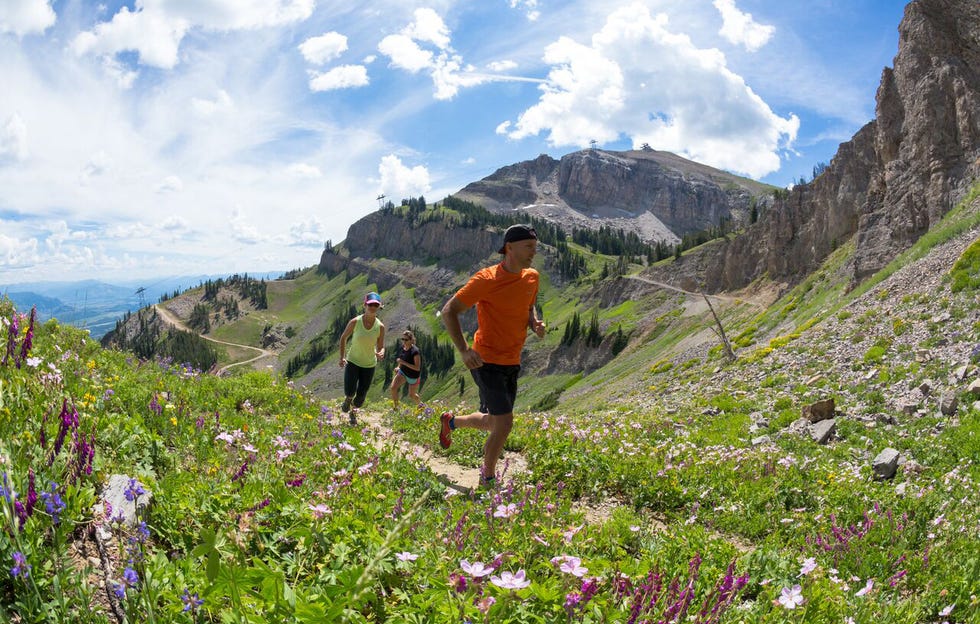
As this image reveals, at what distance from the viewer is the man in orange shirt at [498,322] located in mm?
6922

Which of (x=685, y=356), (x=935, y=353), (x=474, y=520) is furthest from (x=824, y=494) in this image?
(x=685, y=356)

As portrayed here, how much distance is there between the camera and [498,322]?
7.03 m

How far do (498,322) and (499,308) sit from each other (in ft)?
0.60

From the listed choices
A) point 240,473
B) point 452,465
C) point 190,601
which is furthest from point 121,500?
point 452,465

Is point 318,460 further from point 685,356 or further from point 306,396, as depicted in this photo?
point 685,356

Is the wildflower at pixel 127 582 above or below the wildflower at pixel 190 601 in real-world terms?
above

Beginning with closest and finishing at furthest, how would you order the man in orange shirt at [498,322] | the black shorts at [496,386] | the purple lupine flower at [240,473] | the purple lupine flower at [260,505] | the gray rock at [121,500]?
1. the gray rock at [121,500]
2. the purple lupine flower at [260,505]
3. the purple lupine flower at [240,473]
4. the man in orange shirt at [498,322]
5. the black shorts at [496,386]

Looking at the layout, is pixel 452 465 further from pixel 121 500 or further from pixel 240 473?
pixel 121 500

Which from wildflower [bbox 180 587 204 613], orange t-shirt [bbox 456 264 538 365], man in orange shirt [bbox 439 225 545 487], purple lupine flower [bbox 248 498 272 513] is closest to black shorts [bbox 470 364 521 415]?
man in orange shirt [bbox 439 225 545 487]

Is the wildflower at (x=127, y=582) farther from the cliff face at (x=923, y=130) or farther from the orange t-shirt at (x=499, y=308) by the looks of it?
the cliff face at (x=923, y=130)

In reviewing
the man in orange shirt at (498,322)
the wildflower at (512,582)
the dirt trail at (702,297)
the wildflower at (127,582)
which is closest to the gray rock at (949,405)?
the man in orange shirt at (498,322)

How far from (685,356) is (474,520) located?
162ft

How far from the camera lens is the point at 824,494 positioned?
300 inches

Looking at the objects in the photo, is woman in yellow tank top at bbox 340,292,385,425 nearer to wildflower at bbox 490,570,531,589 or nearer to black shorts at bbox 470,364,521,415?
black shorts at bbox 470,364,521,415
